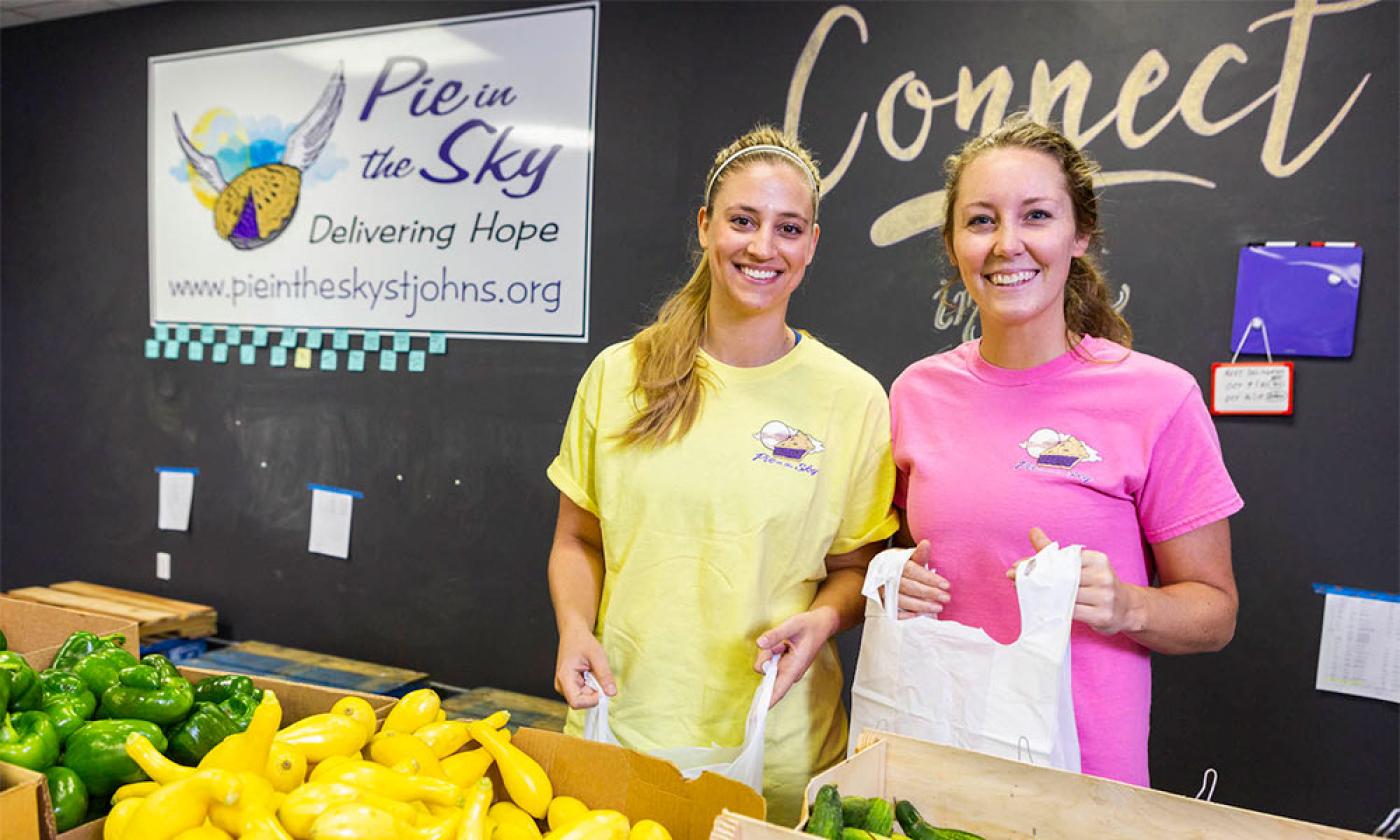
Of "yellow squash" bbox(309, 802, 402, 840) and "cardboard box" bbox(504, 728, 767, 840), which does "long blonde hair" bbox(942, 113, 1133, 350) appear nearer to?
"cardboard box" bbox(504, 728, 767, 840)

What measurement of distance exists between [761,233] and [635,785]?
80 centimetres

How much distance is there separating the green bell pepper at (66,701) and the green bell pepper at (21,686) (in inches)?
0.5

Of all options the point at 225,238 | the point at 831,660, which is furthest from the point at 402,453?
the point at 831,660

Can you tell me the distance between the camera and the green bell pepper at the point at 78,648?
1.48m

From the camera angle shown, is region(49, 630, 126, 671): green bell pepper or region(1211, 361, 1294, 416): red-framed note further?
region(1211, 361, 1294, 416): red-framed note

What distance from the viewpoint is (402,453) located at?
3979 millimetres

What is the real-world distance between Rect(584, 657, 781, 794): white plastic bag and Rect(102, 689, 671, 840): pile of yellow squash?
142 mm

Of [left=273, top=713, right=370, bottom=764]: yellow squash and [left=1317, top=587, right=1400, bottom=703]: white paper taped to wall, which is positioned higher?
[left=273, top=713, right=370, bottom=764]: yellow squash

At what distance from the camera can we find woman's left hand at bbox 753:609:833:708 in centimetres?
138

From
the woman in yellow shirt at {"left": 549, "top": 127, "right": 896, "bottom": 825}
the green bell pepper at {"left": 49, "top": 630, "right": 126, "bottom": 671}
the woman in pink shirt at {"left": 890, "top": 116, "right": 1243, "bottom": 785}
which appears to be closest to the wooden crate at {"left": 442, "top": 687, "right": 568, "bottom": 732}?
the green bell pepper at {"left": 49, "top": 630, "right": 126, "bottom": 671}

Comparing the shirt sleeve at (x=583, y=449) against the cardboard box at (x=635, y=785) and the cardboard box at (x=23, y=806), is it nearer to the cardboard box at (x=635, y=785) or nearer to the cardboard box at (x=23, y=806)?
the cardboard box at (x=635, y=785)

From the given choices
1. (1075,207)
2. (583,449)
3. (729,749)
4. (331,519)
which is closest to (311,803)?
(729,749)

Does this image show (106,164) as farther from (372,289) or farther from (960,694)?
(960,694)

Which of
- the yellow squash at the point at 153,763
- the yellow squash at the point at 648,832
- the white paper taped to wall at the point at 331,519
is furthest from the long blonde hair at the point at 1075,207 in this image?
the white paper taped to wall at the point at 331,519
